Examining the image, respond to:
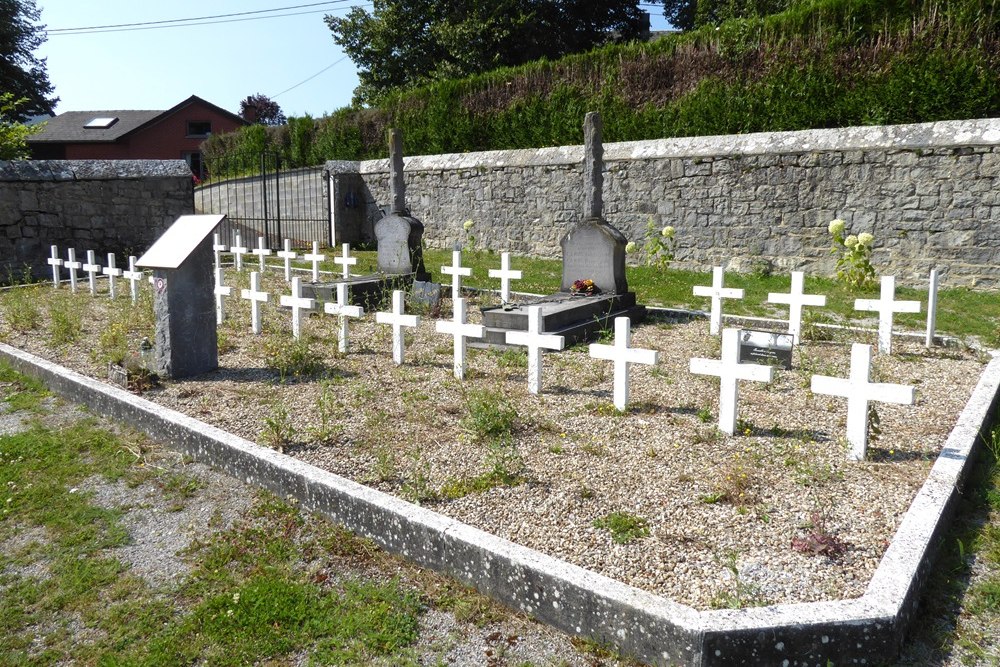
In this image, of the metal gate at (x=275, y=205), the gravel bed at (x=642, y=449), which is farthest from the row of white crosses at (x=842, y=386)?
the metal gate at (x=275, y=205)

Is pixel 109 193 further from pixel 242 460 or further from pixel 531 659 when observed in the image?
pixel 531 659

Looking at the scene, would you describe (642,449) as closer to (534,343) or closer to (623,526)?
(623,526)

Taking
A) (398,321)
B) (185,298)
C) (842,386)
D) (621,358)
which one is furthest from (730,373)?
(185,298)

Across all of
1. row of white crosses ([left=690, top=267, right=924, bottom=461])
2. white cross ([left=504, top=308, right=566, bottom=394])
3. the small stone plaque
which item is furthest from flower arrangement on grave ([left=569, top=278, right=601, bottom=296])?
row of white crosses ([left=690, top=267, right=924, bottom=461])

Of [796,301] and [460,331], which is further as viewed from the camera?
[796,301]

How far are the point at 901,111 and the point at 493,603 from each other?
11.5 meters

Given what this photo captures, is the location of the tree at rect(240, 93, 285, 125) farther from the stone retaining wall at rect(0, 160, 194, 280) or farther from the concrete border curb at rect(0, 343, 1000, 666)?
the concrete border curb at rect(0, 343, 1000, 666)

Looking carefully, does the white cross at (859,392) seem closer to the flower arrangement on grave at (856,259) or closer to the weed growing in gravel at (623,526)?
the weed growing in gravel at (623,526)

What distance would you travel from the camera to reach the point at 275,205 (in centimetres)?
2089

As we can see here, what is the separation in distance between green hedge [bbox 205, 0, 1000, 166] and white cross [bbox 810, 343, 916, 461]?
29.4 ft

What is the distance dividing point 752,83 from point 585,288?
6.79 metres

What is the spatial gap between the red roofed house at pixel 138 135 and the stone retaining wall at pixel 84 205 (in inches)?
1006

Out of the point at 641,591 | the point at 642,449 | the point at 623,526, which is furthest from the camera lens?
the point at 642,449

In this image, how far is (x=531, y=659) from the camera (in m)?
2.87
